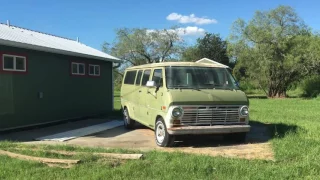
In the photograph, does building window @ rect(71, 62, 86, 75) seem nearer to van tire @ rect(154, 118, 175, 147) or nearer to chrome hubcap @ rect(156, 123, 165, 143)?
van tire @ rect(154, 118, 175, 147)

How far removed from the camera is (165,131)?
9172 millimetres

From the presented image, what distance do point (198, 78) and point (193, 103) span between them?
109 cm

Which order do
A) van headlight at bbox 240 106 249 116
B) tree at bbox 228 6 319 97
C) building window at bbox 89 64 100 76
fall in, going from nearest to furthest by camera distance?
van headlight at bbox 240 106 249 116
building window at bbox 89 64 100 76
tree at bbox 228 6 319 97

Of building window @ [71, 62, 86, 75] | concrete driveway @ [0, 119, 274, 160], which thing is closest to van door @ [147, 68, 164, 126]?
concrete driveway @ [0, 119, 274, 160]

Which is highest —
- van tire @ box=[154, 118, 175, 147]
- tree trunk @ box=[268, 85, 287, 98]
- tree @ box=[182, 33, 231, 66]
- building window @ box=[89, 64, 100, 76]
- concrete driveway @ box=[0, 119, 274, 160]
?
tree @ box=[182, 33, 231, 66]

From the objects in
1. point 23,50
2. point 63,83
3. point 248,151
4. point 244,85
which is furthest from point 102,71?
point 244,85

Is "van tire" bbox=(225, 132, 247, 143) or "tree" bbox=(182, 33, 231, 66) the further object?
"tree" bbox=(182, 33, 231, 66)

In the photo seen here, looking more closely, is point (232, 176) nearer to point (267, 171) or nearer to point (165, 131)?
point (267, 171)

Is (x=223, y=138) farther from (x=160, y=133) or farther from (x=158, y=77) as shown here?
(x=158, y=77)

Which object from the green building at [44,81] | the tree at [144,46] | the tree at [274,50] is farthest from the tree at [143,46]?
the green building at [44,81]

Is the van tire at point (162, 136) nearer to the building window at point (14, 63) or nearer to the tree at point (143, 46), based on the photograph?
the building window at point (14, 63)

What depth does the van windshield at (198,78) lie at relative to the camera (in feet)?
31.5

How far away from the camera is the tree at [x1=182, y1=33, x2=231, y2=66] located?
150 ft

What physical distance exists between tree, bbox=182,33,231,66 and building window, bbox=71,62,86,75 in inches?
1225
